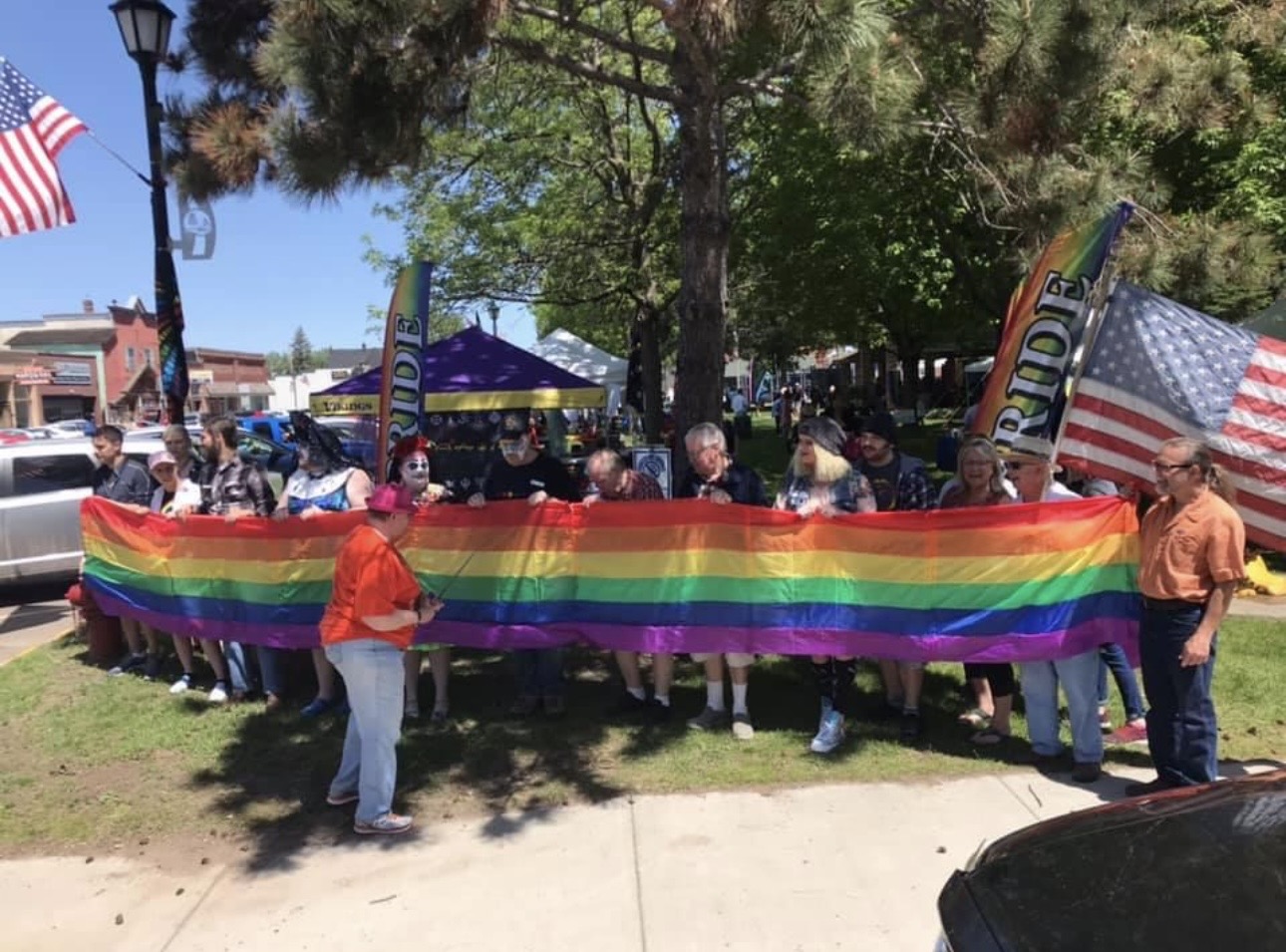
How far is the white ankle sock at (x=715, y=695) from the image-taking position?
18.5 feet

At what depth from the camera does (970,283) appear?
637 inches

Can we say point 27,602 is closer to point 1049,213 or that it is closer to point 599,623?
point 599,623

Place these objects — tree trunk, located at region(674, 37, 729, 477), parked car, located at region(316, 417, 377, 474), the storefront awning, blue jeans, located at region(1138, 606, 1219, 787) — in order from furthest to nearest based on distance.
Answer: the storefront awning < parked car, located at region(316, 417, 377, 474) < tree trunk, located at region(674, 37, 729, 477) < blue jeans, located at region(1138, 606, 1219, 787)

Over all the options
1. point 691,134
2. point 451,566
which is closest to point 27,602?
point 451,566

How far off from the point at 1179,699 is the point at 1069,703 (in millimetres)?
699

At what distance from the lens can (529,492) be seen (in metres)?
6.00

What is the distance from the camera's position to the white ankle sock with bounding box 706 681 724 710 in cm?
564

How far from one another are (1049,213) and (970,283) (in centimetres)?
1078

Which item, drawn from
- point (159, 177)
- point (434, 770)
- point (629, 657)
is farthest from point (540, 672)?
point (159, 177)

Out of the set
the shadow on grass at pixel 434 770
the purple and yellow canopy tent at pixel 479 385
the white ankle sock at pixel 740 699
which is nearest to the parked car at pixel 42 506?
the purple and yellow canopy tent at pixel 479 385

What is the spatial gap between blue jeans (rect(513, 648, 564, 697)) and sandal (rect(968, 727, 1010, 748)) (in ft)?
8.16

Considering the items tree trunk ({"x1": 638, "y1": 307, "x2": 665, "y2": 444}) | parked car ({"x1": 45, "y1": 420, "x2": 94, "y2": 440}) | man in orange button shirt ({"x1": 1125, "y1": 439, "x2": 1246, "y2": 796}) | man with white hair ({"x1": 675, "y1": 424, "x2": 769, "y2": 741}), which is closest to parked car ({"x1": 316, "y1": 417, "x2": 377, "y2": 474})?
parked car ({"x1": 45, "y1": 420, "x2": 94, "y2": 440})

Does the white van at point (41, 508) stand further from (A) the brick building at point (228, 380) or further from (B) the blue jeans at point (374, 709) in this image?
(A) the brick building at point (228, 380)

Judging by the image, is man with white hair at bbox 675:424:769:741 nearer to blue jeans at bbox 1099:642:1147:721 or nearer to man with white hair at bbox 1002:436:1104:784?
man with white hair at bbox 1002:436:1104:784
